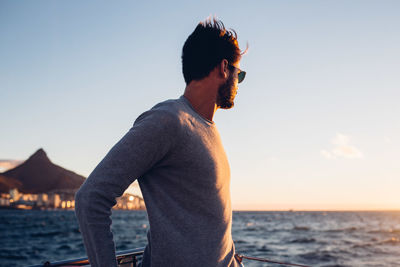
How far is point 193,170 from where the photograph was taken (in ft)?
3.48

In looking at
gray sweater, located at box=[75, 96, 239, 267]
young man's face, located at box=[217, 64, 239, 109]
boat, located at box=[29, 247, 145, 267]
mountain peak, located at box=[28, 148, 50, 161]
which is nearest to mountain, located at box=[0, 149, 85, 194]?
mountain peak, located at box=[28, 148, 50, 161]

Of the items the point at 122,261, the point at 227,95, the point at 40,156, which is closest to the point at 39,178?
the point at 40,156

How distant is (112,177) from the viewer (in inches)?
36.2

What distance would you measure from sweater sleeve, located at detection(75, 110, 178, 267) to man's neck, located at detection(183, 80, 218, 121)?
0.95 feet

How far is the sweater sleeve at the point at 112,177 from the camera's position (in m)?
0.90

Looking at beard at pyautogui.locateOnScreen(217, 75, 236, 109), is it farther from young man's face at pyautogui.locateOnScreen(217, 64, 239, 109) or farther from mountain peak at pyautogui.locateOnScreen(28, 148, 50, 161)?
mountain peak at pyautogui.locateOnScreen(28, 148, 50, 161)

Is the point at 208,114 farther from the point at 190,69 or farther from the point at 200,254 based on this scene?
the point at 200,254

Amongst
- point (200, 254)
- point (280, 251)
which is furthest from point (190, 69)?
point (280, 251)

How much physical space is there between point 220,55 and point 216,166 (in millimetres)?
480

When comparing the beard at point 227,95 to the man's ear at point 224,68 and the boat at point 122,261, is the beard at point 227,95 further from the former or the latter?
the boat at point 122,261

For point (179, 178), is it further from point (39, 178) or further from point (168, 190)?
point (39, 178)

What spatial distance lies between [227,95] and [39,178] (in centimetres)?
18856

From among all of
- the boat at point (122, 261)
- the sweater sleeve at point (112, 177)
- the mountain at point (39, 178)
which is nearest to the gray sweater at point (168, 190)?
the sweater sleeve at point (112, 177)

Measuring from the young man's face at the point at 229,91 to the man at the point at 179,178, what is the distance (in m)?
0.02
